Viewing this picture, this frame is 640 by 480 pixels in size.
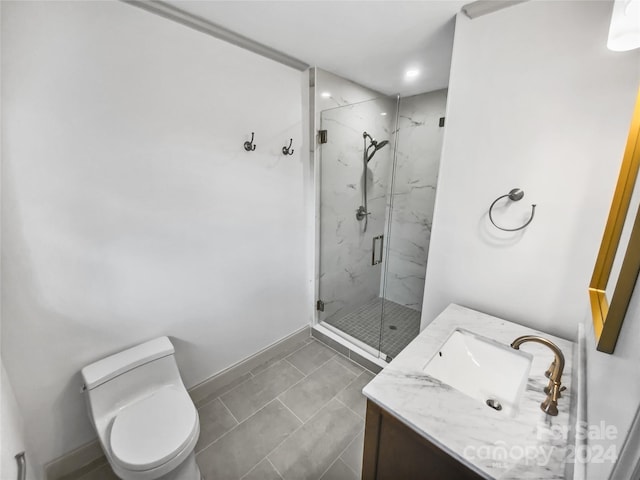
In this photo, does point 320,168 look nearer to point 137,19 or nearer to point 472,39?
point 472,39

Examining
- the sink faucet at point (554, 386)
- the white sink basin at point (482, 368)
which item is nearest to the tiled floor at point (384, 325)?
the white sink basin at point (482, 368)

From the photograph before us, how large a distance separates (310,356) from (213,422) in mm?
911

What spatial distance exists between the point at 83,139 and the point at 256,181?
0.96 metres

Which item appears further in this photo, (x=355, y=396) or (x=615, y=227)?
(x=355, y=396)

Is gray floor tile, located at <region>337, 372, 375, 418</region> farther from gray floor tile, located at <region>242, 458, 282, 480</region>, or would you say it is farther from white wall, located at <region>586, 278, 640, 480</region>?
white wall, located at <region>586, 278, 640, 480</region>

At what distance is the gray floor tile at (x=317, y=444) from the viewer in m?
1.50

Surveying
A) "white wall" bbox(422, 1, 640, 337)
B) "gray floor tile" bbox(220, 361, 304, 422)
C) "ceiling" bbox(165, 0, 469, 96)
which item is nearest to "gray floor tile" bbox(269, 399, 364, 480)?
"gray floor tile" bbox(220, 361, 304, 422)

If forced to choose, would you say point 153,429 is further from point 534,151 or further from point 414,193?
point 414,193

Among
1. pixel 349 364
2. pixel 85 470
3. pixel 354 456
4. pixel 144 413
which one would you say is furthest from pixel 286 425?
pixel 85 470

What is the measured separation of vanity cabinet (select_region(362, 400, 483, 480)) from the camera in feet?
2.81

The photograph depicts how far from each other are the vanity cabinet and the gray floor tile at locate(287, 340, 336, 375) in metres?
1.21

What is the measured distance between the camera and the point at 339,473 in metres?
1.49

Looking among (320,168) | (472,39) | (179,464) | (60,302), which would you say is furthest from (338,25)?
(179,464)

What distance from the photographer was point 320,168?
2.35 metres
